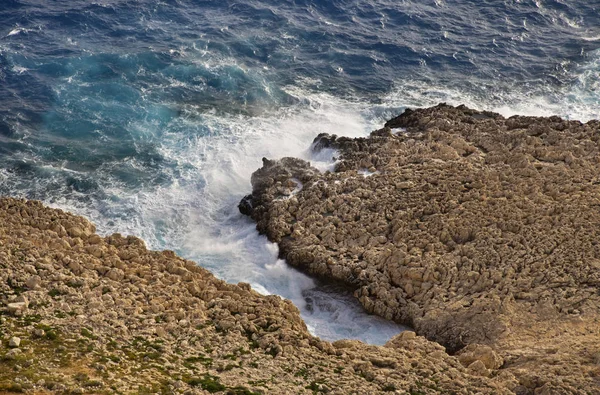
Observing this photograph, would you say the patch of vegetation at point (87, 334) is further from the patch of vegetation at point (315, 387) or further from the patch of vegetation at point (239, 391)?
the patch of vegetation at point (315, 387)

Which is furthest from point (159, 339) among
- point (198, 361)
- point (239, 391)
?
point (239, 391)

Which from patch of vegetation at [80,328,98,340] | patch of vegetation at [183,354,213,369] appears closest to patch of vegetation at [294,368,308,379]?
patch of vegetation at [183,354,213,369]

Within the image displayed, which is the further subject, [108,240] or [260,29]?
[260,29]

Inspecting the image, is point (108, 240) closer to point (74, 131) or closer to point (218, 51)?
point (74, 131)

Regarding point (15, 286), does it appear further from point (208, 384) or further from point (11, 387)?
point (208, 384)

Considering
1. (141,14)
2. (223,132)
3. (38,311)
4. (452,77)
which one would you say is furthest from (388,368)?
(141,14)

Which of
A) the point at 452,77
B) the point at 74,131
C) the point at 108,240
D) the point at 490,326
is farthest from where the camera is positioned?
the point at 452,77
